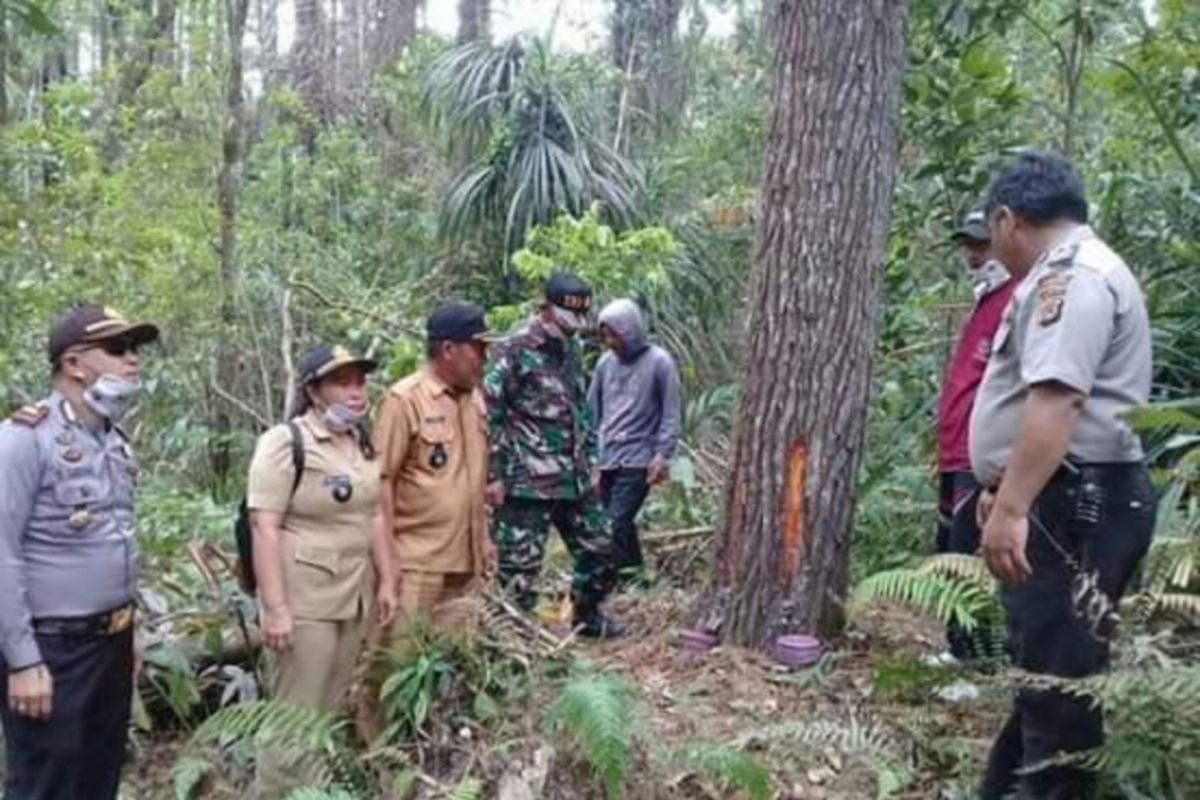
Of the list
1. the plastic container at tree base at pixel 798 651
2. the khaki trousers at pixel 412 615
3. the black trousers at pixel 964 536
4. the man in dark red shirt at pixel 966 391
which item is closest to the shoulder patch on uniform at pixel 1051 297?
the black trousers at pixel 964 536

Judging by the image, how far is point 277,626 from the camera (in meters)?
4.29

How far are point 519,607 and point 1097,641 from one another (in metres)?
2.75

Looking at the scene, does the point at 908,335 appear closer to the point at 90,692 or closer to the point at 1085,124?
the point at 1085,124

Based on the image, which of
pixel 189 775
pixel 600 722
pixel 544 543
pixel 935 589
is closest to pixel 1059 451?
pixel 935 589

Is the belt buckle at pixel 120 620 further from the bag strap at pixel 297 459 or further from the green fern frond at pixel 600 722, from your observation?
the green fern frond at pixel 600 722

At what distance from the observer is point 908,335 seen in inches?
299

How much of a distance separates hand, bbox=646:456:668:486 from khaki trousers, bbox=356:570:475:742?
202 centimetres

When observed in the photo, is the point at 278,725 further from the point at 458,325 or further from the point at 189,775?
the point at 458,325

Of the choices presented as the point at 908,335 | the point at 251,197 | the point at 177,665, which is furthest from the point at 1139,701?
the point at 251,197

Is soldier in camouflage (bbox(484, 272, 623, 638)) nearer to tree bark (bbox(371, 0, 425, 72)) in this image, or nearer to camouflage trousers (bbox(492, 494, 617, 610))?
camouflage trousers (bbox(492, 494, 617, 610))

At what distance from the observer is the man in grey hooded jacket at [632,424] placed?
6.78m

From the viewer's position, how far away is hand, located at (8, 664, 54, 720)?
3.55 meters

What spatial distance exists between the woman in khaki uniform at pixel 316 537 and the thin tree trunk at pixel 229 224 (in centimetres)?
492

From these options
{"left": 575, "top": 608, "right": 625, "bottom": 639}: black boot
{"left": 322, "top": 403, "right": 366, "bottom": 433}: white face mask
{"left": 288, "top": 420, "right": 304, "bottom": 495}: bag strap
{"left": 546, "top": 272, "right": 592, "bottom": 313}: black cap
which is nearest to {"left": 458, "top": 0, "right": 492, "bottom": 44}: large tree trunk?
{"left": 546, "top": 272, "right": 592, "bottom": 313}: black cap
